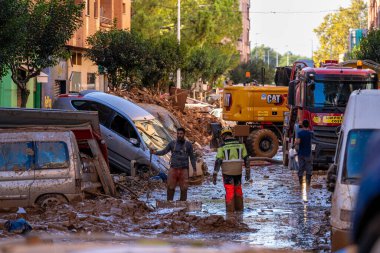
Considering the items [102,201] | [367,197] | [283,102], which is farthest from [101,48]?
[367,197]

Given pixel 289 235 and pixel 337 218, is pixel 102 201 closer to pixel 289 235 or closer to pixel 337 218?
pixel 289 235

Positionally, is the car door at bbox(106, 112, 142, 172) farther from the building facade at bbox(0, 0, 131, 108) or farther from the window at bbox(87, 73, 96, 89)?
the window at bbox(87, 73, 96, 89)

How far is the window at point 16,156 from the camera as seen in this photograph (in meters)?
17.8

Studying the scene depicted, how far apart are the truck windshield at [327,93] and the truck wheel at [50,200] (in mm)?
12688

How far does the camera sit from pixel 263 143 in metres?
38.3

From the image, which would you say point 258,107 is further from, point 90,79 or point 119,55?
point 90,79

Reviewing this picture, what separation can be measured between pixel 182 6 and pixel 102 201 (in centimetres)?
7793

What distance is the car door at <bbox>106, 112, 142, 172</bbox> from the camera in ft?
86.8

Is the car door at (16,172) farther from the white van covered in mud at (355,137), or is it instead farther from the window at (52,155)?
the white van covered in mud at (355,137)

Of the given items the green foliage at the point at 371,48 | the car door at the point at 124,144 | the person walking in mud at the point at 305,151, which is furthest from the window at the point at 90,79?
the person walking in mud at the point at 305,151

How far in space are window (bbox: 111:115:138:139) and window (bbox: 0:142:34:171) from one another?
881 centimetres

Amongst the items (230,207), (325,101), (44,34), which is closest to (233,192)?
(230,207)

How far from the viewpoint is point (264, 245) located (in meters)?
15.4

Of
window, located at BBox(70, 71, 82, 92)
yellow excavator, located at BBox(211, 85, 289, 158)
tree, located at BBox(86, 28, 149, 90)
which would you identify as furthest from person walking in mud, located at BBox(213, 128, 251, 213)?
window, located at BBox(70, 71, 82, 92)
